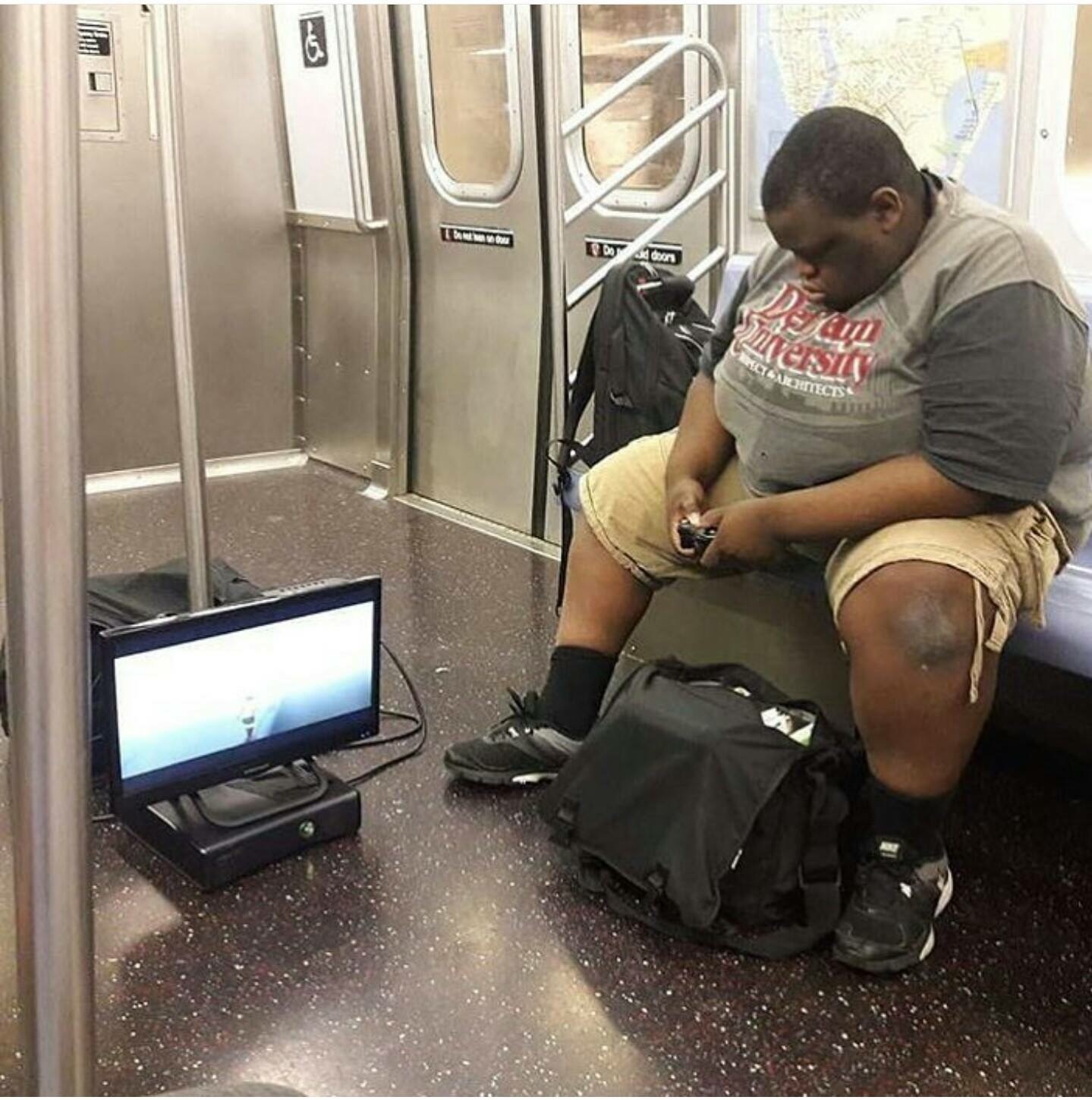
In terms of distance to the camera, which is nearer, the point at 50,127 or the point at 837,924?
the point at 50,127

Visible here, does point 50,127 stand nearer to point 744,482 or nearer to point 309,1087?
point 309,1087

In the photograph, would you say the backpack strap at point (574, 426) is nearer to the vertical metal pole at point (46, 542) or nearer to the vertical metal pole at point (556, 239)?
the vertical metal pole at point (556, 239)

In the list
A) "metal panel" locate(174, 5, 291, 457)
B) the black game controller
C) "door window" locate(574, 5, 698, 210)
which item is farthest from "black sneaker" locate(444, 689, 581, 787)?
"metal panel" locate(174, 5, 291, 457)

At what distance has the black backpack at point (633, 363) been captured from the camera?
2627 millimetres

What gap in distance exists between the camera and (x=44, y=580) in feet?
2.34

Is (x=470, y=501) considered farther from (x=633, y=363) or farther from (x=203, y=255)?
(x=633, y=363)

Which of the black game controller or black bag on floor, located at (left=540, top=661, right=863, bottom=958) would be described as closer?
black bag on floor, located at (left=540, top=661, right=863, bottom=958)

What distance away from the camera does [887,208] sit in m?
1.83

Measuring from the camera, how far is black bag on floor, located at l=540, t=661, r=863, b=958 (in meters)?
1.82

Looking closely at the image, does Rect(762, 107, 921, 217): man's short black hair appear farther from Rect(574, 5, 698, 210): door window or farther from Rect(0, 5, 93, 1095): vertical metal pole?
Rect(574, 5, 698, 210): door window

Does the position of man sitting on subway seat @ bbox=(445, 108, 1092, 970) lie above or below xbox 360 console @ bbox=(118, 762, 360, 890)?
above

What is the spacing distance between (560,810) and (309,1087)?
0.57m

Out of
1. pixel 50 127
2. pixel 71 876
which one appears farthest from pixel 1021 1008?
pixel 50 127

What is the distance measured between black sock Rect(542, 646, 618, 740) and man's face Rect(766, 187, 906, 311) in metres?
0.74
